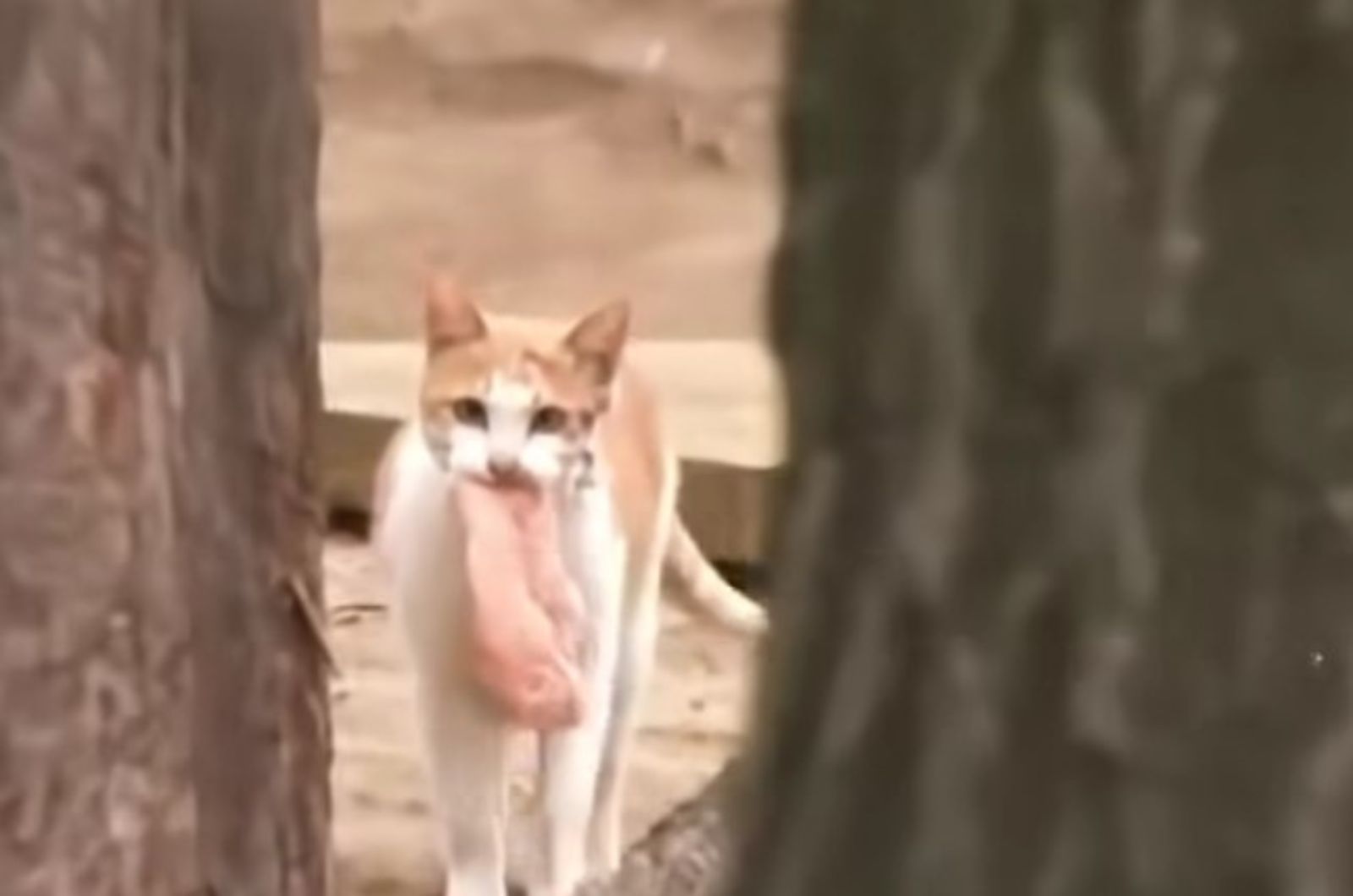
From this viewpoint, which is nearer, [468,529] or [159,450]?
[159,450]

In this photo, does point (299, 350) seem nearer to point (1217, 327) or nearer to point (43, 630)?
point (43, 630)

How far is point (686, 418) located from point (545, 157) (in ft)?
1.80

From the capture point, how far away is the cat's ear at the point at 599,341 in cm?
180

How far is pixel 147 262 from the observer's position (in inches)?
41.1

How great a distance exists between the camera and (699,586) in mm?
2168

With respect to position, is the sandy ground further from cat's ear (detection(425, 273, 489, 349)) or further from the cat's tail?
cat's ear (detection(425, 273, 489, 349))

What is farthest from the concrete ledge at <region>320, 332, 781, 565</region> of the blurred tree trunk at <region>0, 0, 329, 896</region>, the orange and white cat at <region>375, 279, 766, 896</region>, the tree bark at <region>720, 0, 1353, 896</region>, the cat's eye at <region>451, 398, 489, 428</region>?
the tree bark at <region>720, 0, 1353, 896</region>

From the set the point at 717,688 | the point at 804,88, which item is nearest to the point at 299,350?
the point at 804,88

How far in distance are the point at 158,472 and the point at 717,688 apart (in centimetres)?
122

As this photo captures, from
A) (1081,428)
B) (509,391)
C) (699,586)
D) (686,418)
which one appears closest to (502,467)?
(509,391)

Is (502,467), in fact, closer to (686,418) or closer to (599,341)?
(599,341)

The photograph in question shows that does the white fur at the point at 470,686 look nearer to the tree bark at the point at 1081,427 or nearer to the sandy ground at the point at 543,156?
the sandy ground at the point at 543,156

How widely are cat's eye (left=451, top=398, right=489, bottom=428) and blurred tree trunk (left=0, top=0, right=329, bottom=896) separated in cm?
55

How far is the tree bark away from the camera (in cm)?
29
